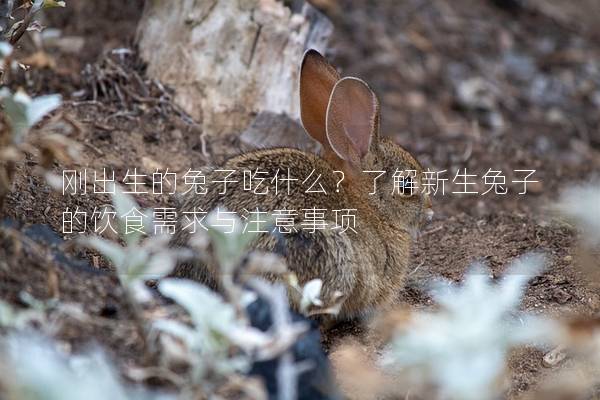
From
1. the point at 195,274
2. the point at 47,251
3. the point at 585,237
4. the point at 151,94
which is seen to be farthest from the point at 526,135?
the point at 47,251

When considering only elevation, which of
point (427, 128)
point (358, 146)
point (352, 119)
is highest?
point (352, 119)

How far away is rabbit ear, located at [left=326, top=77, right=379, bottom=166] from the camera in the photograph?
5.28 metres

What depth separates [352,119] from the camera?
214 inches

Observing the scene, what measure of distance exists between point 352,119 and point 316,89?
327 mm

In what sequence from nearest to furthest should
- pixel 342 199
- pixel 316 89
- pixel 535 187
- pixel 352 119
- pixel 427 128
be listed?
pixel 342 199, pixel 352 119, pixel 316 89, pixel 535 187, pixel 427 128

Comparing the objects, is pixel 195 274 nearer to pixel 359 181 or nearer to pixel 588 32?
pixel 359 181

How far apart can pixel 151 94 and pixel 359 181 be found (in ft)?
7.09

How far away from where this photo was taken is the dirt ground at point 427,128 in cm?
393

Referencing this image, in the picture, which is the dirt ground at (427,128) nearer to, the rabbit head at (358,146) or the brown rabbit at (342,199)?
the brown rabbit at (342,199)

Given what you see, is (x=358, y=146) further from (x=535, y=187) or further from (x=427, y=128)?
(x=427, y=128)

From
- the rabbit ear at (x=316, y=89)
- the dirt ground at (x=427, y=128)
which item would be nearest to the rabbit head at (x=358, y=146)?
the rabbit ear at (x=316, y=89)

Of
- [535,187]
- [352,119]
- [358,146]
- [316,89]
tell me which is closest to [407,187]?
[358,146]

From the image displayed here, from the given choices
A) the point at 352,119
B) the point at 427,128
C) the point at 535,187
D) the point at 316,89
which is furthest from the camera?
Result: the point at 427,128

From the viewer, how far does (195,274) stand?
465 centimetres
